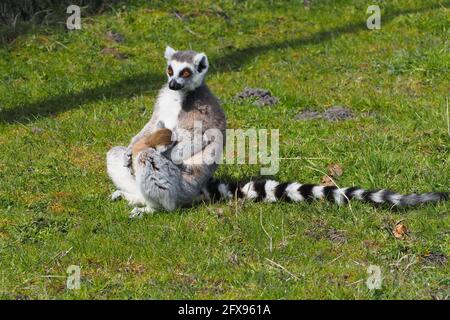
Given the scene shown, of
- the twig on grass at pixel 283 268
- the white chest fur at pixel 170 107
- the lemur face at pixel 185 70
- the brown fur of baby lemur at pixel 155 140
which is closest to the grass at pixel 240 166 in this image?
the twig on grass at pixel 283 268

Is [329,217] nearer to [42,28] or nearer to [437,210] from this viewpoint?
[437,210]

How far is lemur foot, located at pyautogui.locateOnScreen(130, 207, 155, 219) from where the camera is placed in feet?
23.5

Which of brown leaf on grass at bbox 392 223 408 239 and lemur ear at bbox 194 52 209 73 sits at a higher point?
lemur ear at bbox 194 52 209 73

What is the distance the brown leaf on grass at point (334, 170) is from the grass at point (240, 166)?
0.06 meters

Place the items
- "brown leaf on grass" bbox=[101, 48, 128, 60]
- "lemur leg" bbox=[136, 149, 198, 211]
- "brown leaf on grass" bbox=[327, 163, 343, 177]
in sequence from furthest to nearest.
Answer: "brown leaf on grass" bbox=[101, 48, 128, 60] → "brown leaf on grass" bbox=[327, 163, 343, 177] → "lemur leg" bbox=[136, 149, 198, 211]

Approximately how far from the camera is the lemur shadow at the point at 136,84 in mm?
10141

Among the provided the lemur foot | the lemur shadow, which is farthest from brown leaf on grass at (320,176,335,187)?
the lemur shadow

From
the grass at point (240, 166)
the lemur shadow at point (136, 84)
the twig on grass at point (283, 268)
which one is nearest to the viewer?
the twig on grass at point (283, 268)

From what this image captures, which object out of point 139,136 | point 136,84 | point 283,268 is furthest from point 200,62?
point 136,84

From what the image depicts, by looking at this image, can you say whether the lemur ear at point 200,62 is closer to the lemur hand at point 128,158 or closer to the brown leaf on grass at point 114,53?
the lemur hand at point 128,158

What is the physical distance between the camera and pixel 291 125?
940cm

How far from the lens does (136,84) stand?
440 inches

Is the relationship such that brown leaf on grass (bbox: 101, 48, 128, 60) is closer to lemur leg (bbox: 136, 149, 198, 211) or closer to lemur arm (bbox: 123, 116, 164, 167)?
lemur arm (bbox: 123, 116, 164, 167)

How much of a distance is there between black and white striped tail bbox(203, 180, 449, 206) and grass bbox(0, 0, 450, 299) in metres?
0.10
